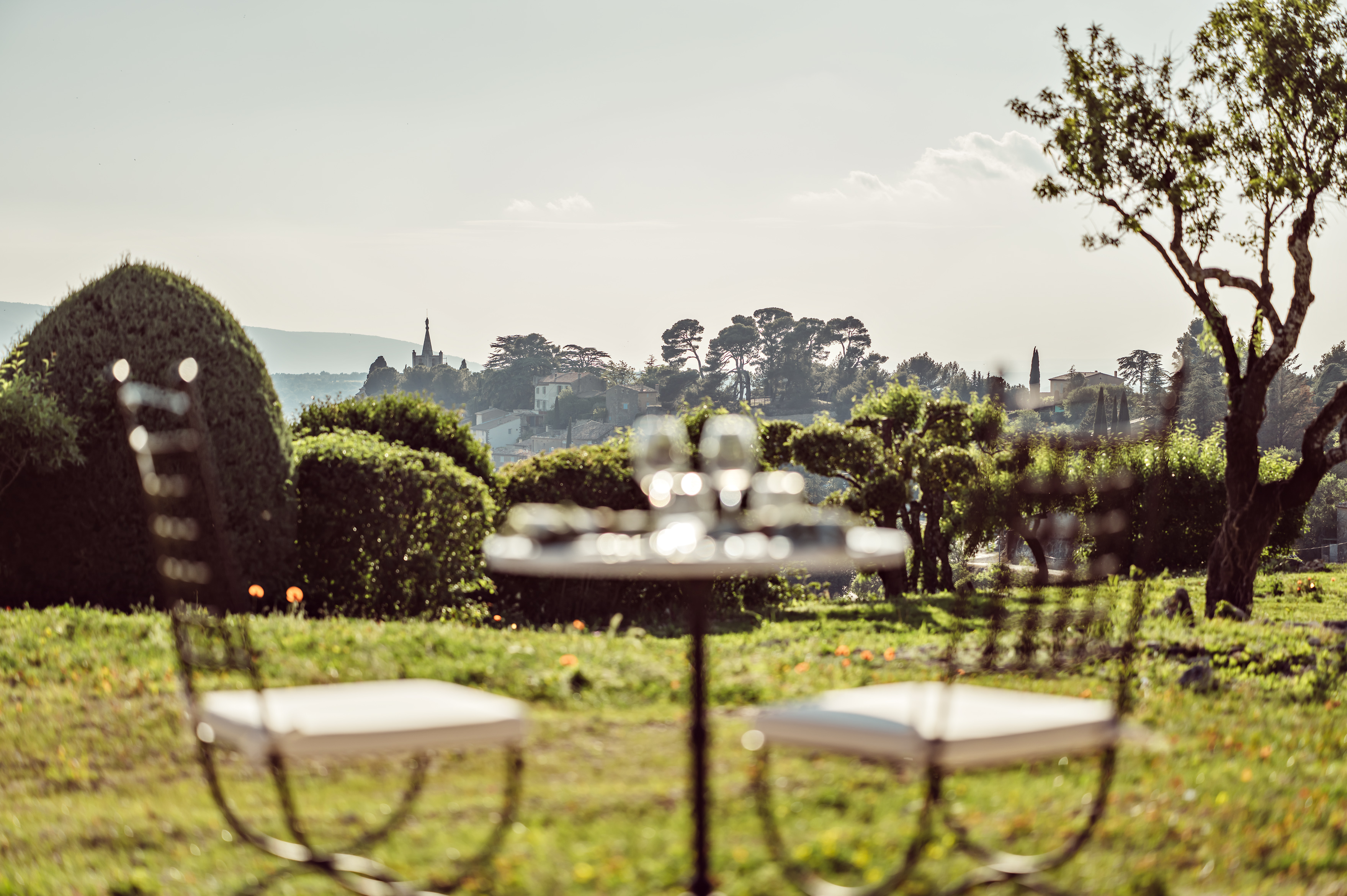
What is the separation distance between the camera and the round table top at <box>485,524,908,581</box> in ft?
9.77

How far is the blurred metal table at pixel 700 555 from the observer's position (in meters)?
3.01

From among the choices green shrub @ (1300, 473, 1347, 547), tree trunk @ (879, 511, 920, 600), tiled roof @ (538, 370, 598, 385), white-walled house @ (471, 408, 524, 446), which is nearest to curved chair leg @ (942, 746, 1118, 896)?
tree trunk @ (879, 511, 920, 600)

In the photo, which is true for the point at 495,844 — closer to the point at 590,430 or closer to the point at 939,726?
the point at 939,726

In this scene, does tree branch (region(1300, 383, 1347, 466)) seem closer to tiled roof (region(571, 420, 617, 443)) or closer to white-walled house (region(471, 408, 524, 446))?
tiled roof (region(571, 420, 617, 443))

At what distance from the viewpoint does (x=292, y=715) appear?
341cm

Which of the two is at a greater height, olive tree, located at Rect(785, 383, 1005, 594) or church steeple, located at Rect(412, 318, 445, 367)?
church steeple, located at Rect(412, 318, 445, 367)

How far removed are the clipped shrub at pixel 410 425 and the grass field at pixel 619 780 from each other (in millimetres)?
5772

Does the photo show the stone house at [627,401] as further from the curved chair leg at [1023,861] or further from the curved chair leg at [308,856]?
the curved chair leg at [1023,861]

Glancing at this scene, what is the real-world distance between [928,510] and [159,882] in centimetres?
1863

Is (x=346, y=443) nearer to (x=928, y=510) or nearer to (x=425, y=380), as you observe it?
(x=928, y=510)

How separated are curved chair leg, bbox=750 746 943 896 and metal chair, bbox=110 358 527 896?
3.02ft

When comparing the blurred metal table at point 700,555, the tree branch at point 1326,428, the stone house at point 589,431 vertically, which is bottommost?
the blurred metal table at point 700,555

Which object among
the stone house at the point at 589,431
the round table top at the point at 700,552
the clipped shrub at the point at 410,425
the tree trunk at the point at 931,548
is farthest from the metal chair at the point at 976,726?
the stone house at the point at 589,431

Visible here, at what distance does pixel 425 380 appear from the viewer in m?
151
